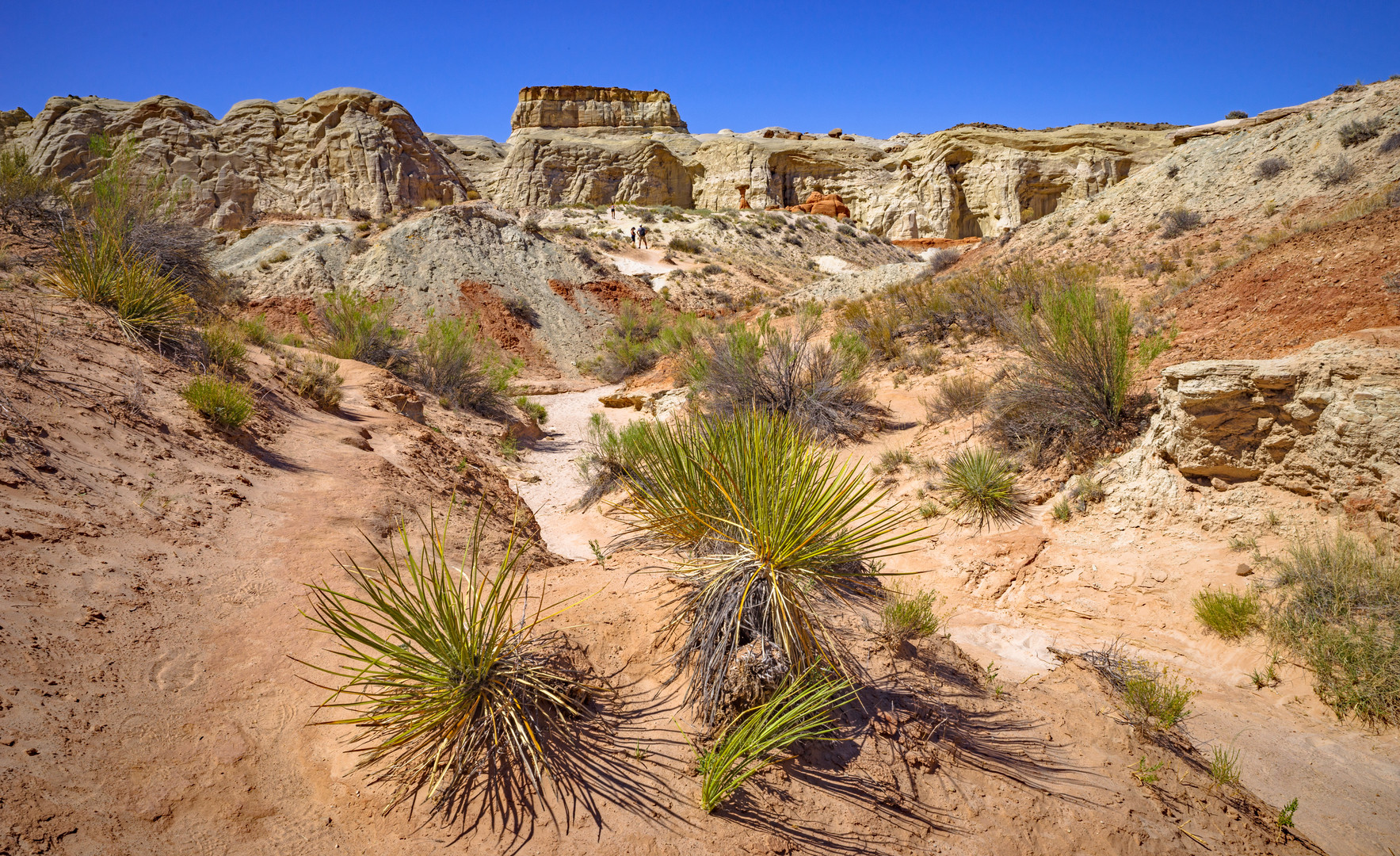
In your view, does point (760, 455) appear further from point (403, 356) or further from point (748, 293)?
point (748, 293)

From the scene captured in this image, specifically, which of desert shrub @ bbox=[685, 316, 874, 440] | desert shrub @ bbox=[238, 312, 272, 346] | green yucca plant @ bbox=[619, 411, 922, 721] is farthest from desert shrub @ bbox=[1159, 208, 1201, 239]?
desert shrub @ bbox=[238, 312, 272, 346]

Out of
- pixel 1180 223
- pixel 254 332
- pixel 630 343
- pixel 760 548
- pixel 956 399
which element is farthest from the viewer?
pixel 630 343

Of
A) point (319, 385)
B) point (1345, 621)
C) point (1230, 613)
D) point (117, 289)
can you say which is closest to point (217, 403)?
point (117, 289)

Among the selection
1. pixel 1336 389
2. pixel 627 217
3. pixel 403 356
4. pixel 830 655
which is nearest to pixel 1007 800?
pixel 830 655

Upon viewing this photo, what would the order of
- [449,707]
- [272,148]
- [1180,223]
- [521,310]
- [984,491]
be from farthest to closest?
[272,148]
[521,310]
[1180,223]
[984,491]
[449,707]

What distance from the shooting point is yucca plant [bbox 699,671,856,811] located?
2365 mm

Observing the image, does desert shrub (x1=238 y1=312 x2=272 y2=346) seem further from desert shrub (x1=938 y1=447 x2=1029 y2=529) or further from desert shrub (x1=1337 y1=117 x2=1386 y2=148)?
desert shrub (x1=1337 y1=117 x2=1386 y2=148)

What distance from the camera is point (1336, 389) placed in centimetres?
504

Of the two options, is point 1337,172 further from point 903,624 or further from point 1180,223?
point 903,624

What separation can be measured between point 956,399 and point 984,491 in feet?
7.41

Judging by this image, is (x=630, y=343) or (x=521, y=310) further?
(x=521, y=310)

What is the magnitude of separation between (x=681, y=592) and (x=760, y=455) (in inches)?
36.7

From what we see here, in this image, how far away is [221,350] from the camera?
6926mm

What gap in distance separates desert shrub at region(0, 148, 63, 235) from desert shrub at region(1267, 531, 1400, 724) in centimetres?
1312
